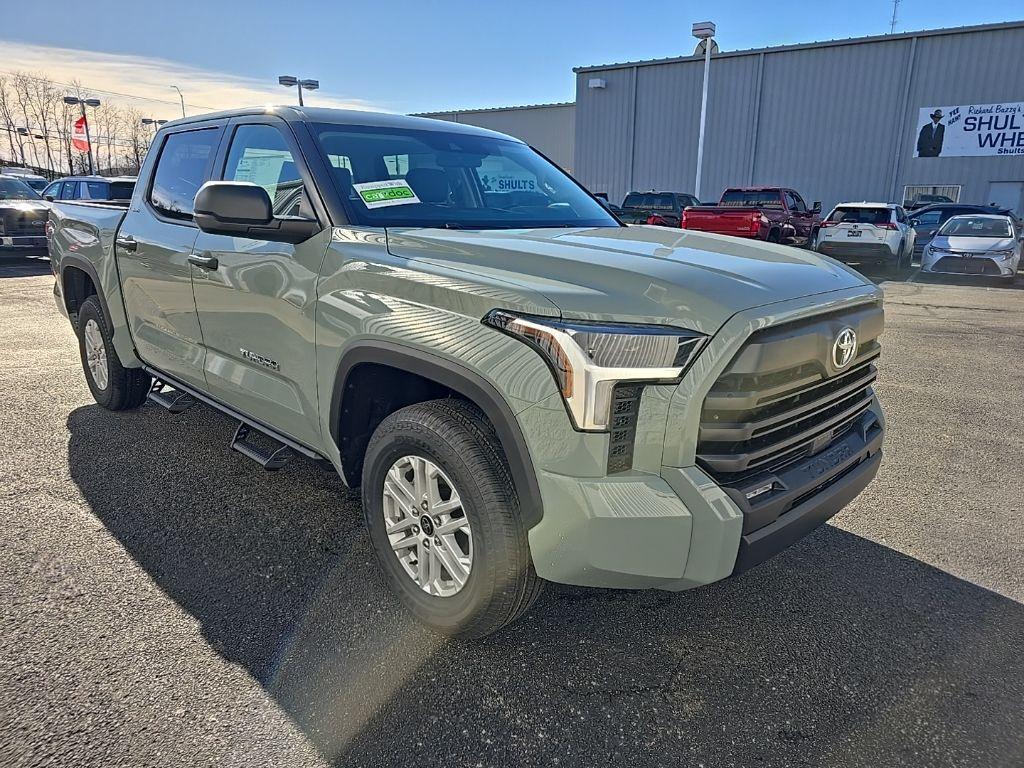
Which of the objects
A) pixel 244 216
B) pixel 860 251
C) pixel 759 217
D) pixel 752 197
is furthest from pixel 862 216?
pixel 244 216

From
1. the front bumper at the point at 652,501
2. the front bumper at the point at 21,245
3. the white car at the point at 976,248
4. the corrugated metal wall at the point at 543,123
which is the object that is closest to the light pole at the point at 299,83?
the corrugated metal wall at the point at 543,123

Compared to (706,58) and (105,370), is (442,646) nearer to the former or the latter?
(105,370)

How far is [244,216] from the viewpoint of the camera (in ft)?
8.72

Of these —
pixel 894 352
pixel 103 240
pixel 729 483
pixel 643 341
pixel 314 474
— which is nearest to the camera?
pixel 643 341

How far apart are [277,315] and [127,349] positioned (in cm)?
213

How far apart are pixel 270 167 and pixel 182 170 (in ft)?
3.51

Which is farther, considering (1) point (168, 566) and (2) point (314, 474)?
(2) point (314, 474)

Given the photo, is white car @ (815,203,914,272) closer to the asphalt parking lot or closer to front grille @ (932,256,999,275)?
front grille @ (932,256,999,275)

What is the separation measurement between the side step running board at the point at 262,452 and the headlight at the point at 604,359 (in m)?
1.67

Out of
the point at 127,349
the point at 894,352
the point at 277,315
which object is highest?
the point at 277,315

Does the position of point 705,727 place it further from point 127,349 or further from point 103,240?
point 103,240

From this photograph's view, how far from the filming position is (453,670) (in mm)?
2383

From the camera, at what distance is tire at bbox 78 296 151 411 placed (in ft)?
15.5

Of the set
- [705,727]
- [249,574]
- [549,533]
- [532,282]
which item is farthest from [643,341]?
[249,574]
